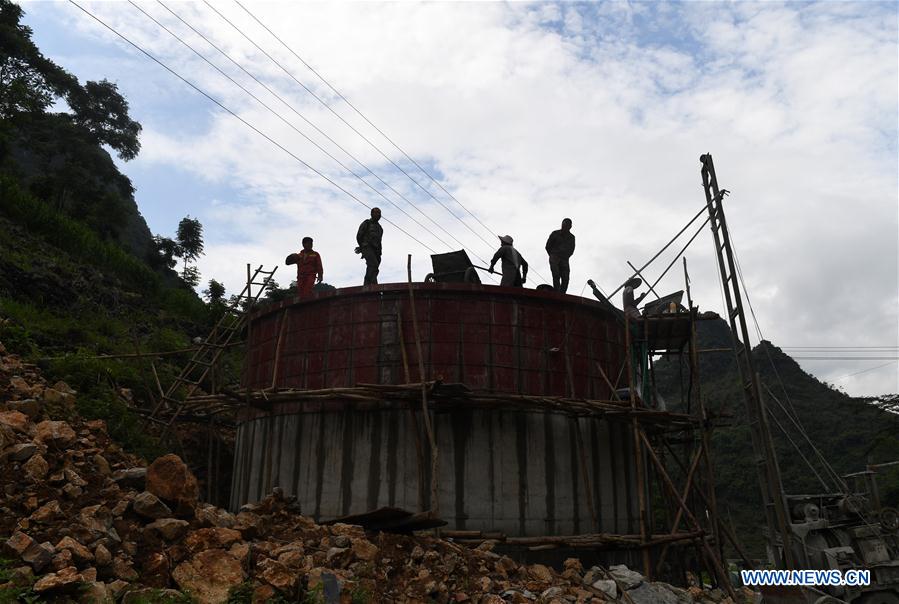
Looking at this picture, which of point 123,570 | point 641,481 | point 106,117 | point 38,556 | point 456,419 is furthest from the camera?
point 106,117

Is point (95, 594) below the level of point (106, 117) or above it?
below

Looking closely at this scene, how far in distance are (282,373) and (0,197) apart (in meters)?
19.8

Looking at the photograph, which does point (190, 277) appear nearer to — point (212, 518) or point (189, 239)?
point (189, 239)

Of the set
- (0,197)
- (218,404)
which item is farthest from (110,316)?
(218,404)

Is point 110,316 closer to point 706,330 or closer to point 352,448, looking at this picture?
point 352,448

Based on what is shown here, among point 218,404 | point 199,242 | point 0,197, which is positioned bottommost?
point 218,404

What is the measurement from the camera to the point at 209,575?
827 cm

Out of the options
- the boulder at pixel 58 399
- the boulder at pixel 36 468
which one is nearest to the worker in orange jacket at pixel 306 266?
the boulder at pixel 58 399

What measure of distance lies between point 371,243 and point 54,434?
327 inches

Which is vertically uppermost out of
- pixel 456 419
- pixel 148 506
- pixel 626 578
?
pixel 456 419

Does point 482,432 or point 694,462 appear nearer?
point 482,432

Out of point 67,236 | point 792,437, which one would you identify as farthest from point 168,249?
point 792,437

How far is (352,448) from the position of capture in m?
14.0

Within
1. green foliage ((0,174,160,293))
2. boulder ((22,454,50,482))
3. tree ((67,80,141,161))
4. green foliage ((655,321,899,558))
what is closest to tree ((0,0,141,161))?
tree ((67,80,141,161))
